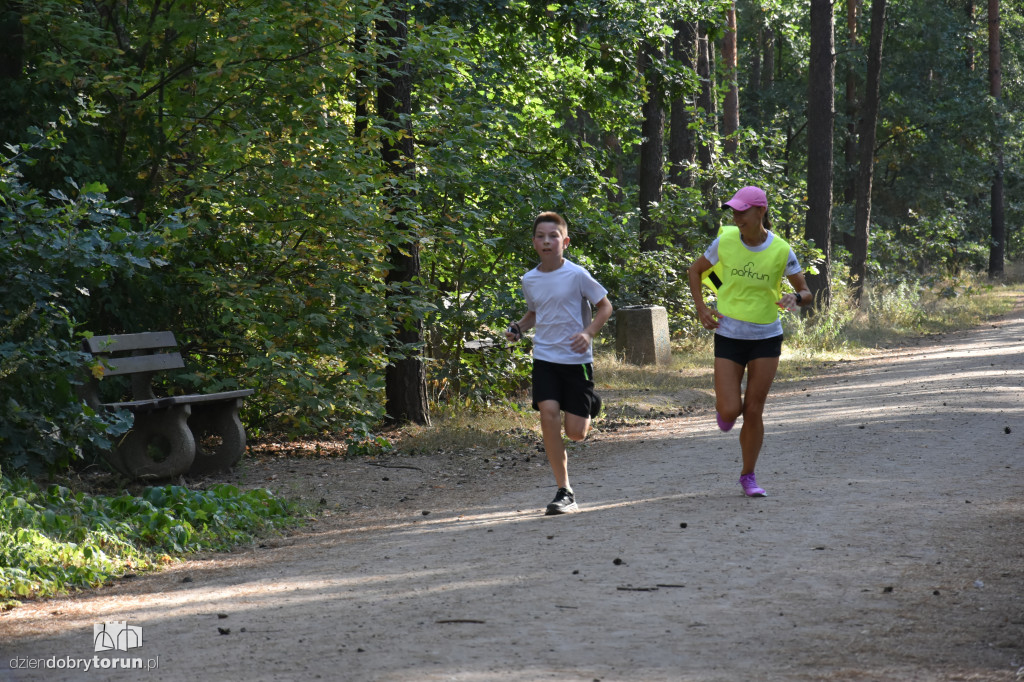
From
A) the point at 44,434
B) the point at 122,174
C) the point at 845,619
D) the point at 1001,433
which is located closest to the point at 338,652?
the point at 845,619

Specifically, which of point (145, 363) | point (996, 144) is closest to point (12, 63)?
point (145, 363)

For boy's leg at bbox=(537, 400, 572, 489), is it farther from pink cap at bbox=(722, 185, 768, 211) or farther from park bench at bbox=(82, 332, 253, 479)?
park bench at bbox=(82, 332, 253, 479)

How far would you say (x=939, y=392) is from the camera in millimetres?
12594

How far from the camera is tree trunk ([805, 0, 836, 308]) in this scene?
22.0 m

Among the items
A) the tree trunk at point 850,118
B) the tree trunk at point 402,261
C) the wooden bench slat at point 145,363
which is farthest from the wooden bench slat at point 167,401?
the tree trunk at point 850,118

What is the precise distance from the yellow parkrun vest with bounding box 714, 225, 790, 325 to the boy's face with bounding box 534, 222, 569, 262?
1.20 meters

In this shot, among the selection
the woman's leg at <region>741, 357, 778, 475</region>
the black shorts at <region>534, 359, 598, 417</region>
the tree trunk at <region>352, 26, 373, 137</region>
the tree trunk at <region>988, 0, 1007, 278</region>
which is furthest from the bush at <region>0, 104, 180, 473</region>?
the tree trunk at <region>988, 0, 1007, 278</region>

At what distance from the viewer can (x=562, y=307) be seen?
712 cm

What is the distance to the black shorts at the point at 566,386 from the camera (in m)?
7.18

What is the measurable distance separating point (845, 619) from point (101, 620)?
3.45 m

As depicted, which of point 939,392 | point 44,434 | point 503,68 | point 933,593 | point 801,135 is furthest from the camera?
point 801,135

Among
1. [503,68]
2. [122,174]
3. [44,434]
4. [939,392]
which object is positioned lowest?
[939,392]

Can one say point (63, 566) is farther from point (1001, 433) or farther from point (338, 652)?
Answer: point (1001, 433)

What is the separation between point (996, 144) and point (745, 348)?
37015 mm
